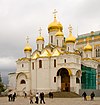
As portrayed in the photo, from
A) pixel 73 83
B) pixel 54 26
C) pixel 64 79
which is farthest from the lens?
pixel 54 26

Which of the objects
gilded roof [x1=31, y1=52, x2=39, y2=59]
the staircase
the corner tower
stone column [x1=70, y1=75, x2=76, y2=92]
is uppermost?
the corner tower

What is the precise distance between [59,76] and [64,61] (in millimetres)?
3089

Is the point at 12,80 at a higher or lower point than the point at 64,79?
lower

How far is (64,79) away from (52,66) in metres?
3.46

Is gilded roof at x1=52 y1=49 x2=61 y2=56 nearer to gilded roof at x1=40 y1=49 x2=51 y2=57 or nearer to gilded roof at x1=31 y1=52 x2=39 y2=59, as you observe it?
gilded roof at x1=40 y1=49 x2=51 y2=57

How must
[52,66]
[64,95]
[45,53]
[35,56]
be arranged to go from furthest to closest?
[35,56]
[45,53]
[52,66]
[64,95]

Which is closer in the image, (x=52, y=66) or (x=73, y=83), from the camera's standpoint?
(x=73, y=83)

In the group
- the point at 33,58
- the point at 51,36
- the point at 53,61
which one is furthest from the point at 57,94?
the point at 51,36

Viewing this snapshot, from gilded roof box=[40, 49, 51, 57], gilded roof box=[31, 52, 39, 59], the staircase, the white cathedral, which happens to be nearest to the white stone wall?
the white cathedral

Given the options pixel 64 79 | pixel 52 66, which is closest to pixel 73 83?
pixel 64 79

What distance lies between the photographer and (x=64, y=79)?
52781mm

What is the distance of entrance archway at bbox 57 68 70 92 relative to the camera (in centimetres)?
5194

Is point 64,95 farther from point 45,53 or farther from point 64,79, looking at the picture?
point 45,53

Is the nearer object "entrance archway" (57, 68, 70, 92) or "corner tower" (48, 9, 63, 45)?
"entrance archway" (57, 68, 70, 92)
